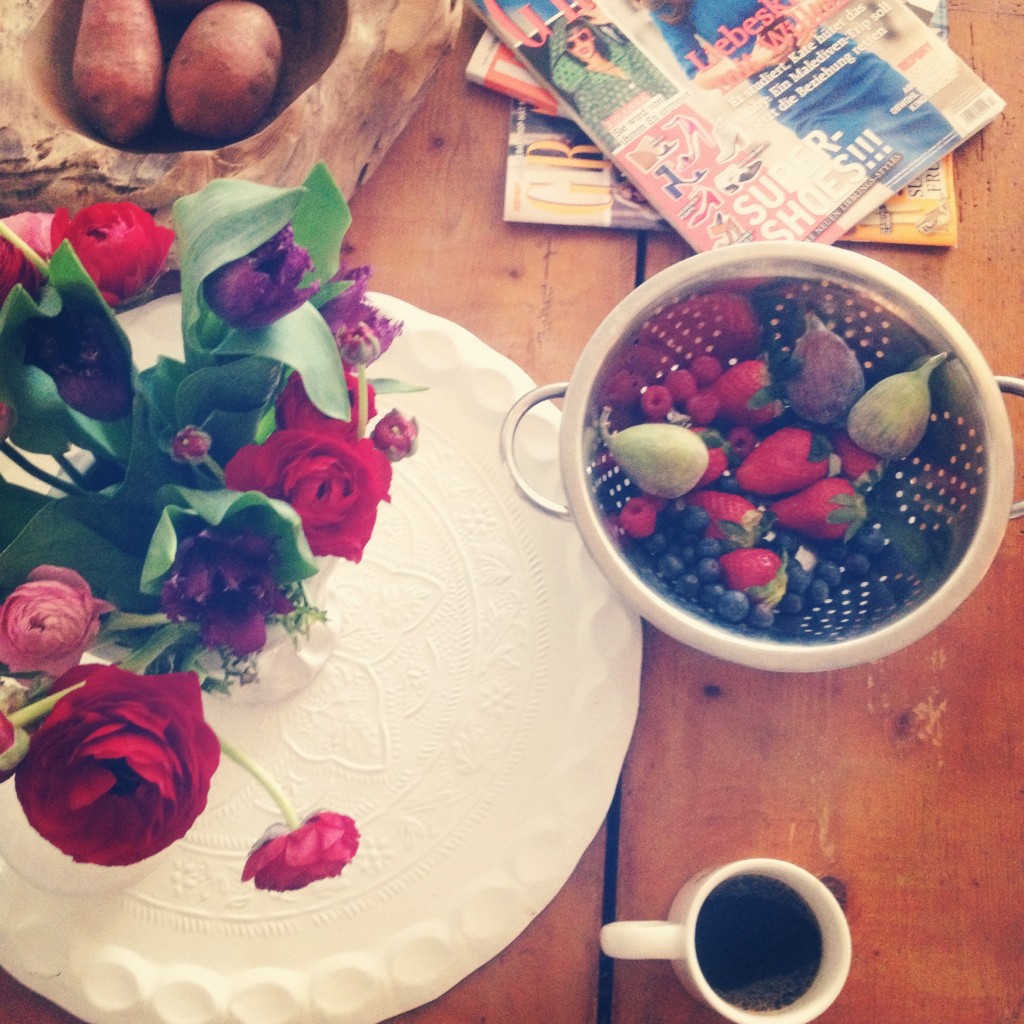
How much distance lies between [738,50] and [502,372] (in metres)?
0.30

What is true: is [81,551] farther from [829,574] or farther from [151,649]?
[829,574]

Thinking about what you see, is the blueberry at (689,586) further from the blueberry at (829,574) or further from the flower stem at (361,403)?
the flower stem at (361,403)

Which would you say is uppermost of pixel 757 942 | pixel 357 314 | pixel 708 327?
pixel 357 314

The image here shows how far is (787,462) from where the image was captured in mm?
510

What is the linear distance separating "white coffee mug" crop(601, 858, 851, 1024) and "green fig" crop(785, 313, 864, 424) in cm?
25

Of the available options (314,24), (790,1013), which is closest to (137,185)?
(314,24)

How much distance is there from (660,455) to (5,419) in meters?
0.31

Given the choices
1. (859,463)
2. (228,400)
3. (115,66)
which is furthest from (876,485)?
(115,66)

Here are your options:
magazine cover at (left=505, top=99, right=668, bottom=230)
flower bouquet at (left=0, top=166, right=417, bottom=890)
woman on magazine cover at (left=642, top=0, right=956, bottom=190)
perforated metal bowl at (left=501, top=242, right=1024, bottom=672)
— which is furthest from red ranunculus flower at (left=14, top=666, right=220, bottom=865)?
woman on magazine cover at (left=642, top=0, right=956, bottom=190)

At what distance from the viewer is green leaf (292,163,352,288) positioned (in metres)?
0.33

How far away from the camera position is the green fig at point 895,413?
18.6 inches

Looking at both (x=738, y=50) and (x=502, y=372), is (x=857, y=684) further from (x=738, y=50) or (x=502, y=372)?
(x=738, y=50)

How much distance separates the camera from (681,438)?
1.58ft

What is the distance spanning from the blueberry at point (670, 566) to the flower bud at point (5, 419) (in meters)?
0.33
